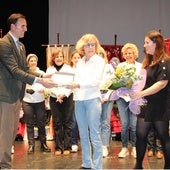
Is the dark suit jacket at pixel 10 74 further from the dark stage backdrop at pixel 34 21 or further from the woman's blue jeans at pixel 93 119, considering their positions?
the dark stage backdrop at pixel 34 21

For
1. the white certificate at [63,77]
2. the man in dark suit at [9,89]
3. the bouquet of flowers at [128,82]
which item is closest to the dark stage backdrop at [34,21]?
the white certificate at [63,77]

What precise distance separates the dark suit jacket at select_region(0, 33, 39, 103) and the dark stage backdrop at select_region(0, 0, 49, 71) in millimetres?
6012

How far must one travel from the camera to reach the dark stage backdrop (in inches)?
393

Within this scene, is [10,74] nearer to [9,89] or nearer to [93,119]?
[9,89]

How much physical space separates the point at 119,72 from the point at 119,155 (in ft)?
6.47

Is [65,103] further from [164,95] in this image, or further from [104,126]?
[164,95]

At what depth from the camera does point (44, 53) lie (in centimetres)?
1008

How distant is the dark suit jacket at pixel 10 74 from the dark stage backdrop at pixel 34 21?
19.7 feet

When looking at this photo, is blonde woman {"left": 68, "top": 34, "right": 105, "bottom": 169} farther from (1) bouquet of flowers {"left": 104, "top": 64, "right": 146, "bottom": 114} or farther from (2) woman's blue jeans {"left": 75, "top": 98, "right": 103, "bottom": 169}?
(1) bouquet of flowers {"left": 104, "top": 64, "right": 146, "bottom": 114}

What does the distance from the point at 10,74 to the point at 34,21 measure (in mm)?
6277

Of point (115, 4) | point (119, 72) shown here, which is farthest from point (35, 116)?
point (115, 4)

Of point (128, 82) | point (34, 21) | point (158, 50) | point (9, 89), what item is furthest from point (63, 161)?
point (34, 21)

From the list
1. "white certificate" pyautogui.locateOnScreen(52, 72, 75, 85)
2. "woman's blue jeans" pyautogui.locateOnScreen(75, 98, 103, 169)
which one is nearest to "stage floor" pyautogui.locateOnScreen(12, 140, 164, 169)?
"woman's blue jeans" pyautogui.locateOnScreen(75, 98, 103, 169)

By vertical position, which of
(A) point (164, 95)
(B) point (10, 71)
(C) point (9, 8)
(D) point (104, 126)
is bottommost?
(D) point (104, 126)
